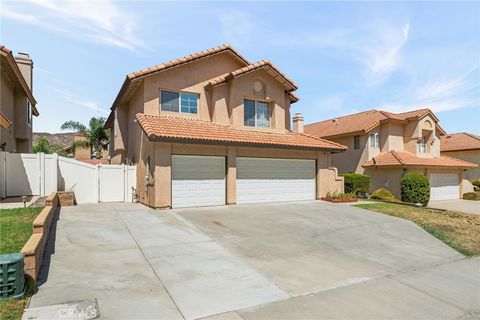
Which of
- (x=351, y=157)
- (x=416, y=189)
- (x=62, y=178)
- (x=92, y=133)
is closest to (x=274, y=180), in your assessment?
(x=62, y=178)

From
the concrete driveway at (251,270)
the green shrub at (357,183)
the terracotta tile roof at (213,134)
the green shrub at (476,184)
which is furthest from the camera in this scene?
the green shrub at (476,184)

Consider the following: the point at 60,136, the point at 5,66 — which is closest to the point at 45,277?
the point at 5,66

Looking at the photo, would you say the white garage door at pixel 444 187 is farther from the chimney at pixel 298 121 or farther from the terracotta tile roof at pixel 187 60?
the terracotta tile roof at pixel 187 60

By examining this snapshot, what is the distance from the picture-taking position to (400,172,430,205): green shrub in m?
20.7

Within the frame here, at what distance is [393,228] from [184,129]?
9931mm

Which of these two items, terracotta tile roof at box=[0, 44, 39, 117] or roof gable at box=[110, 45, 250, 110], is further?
roof gable at box=[110, 45, 250, 110]

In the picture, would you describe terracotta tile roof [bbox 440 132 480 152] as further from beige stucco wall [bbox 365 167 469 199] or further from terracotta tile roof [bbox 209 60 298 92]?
terracotta tile roof [bbox 209 60 298 92]

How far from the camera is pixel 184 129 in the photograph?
14.3 m

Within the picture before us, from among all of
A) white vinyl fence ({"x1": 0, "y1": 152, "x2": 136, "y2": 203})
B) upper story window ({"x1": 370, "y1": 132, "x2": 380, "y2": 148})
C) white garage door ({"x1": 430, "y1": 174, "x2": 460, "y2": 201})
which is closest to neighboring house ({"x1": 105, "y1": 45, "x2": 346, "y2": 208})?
white vinyl fence ({"x1": 0, "y1": 152, "x2": 136, "y2": 203})

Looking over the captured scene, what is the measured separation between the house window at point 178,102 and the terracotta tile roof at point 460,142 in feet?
98.7

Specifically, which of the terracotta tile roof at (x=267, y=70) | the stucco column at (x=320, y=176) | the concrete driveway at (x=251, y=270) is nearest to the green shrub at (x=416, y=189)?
the stucco column at (x=320, y=176)

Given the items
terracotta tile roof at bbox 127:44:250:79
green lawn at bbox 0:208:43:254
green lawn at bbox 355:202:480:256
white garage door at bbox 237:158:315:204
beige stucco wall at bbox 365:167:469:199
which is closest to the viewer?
green lawn at bbox 0:208:43:254

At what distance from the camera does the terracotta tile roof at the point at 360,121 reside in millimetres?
25172

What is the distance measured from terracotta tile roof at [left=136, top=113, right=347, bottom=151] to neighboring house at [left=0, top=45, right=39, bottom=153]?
18.6 feet
